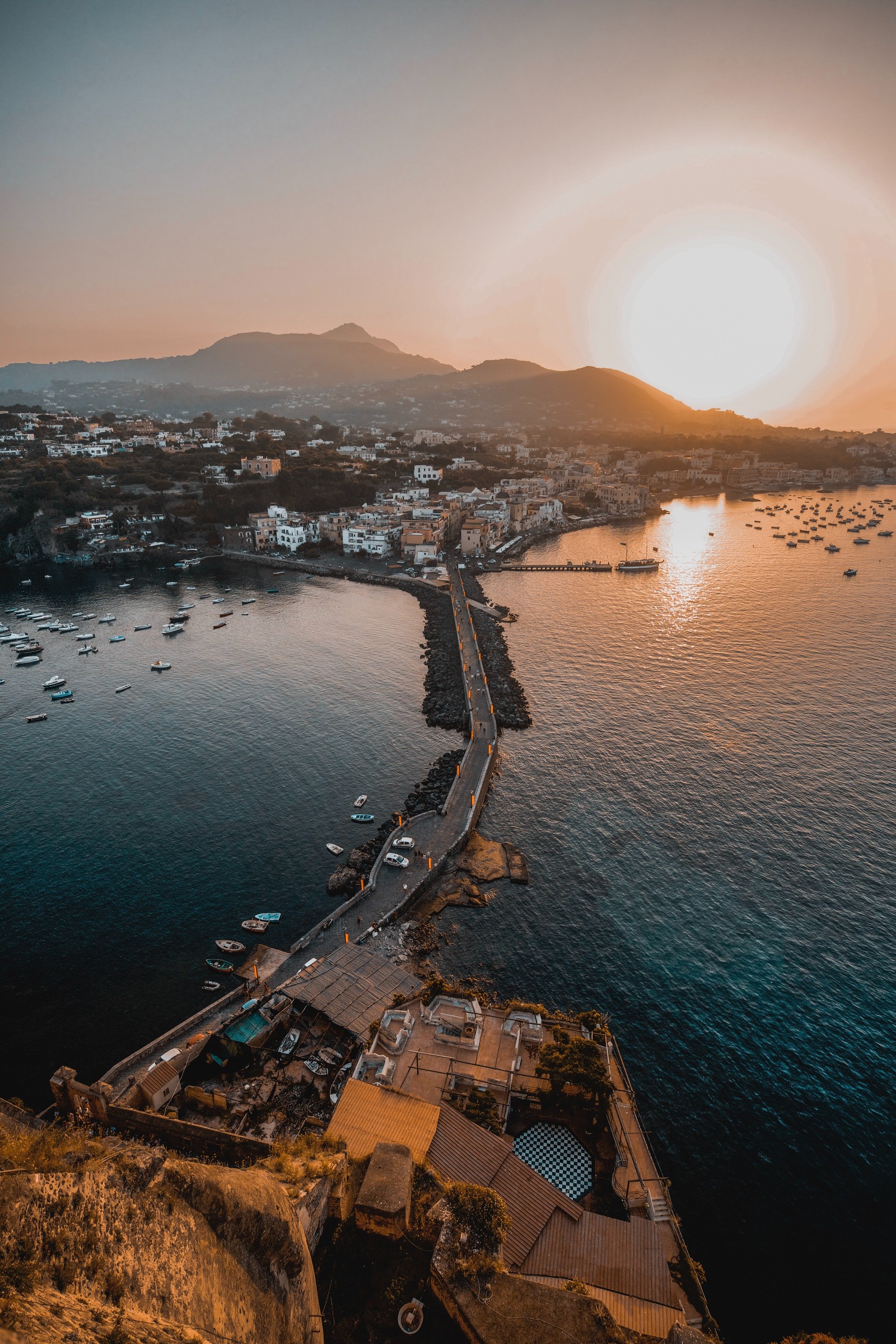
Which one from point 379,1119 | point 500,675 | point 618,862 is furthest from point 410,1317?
point 500,675

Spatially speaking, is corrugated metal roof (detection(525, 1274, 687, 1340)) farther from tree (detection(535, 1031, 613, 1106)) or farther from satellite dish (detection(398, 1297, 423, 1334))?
tree (detection(535, 1031, 613, 1106))

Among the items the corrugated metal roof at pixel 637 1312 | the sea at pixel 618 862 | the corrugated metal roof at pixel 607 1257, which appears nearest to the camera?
the corrugated metal roof at pixel 637 1312

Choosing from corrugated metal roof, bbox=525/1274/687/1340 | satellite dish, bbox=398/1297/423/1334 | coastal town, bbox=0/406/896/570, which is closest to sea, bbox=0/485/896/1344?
corrugated metal roof, bbox=525/1274/687/1340

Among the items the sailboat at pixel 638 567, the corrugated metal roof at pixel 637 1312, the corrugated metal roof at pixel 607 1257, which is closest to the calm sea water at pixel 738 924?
the corrugated metal roof at pixel 607 1257

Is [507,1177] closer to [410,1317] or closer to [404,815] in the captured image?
[410,1317]

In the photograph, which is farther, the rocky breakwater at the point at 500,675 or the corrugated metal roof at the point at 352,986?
the rocky breakwater at the point at 500,675

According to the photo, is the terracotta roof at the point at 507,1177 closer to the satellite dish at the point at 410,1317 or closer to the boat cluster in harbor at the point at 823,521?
the satellite dish at the point at 410,1317
